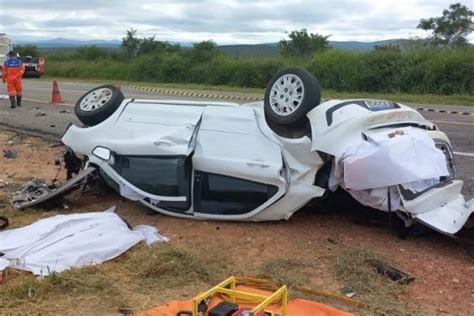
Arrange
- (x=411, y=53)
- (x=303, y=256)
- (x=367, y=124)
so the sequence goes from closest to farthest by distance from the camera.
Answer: (x=303, y=256) < (x=367, y=124) < (x=411, y=53)

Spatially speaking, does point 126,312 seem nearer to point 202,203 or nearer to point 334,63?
point 202,203

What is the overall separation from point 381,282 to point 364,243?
72 cm

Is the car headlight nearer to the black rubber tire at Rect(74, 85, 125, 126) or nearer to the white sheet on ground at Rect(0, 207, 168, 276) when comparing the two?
the black rubber tire at Rect(74, 85, 125, 126)

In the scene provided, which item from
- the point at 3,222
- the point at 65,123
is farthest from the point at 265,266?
the point at 65,123

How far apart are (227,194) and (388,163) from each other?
1.41 meters

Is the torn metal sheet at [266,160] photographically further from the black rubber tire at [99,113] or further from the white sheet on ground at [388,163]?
the black rubber tire at [99,113]

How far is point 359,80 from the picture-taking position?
77.4 ft

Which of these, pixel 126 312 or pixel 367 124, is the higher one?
pixel 367 124

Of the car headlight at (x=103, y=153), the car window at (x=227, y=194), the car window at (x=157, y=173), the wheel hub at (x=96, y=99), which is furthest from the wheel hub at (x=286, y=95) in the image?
the wheel hub at (x=96, y=99)

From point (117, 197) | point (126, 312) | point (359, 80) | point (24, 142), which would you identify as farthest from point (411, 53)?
point (126, 312)

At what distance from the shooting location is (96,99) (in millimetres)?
6227

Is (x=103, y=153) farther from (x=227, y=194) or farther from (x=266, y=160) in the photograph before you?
(x=266, y=160)

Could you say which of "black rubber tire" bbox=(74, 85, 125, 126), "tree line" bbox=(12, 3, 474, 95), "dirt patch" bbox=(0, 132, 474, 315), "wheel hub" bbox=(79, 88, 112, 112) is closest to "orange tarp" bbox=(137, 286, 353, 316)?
"dirt patch" bbox=(0, 132, 474, 315)

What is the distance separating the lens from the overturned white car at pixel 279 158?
182 inches
